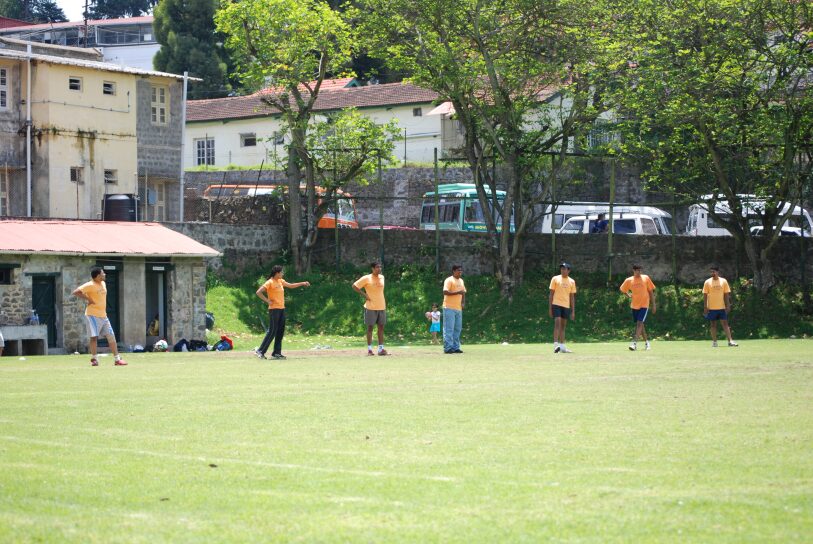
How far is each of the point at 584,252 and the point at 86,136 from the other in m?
19.7

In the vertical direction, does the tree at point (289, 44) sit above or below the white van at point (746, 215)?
above

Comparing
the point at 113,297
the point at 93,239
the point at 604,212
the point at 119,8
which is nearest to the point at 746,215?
the point at 604,212

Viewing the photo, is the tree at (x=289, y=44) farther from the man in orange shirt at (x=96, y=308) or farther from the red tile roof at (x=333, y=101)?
the man in orange shirt at (x=96, y=308)

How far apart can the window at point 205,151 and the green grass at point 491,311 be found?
23571 mm

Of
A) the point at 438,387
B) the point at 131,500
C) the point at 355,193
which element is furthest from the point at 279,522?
the point at 355,193

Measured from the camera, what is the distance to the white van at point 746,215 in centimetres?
4056

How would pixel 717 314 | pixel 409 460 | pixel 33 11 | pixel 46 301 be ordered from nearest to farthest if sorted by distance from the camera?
1. pixel 409 460
2. pixel 717 314
3. pixel 46 301
4. pixel 33 11

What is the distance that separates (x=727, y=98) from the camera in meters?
38.9

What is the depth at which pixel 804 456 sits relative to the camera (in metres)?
10.5

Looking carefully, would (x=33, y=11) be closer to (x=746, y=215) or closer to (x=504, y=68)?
(x=504, y=68)

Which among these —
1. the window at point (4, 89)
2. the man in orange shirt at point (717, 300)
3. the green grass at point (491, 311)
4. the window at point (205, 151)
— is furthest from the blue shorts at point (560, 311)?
the window at point (205, 151)

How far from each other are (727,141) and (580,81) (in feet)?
17.9

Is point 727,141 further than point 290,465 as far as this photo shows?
Yes

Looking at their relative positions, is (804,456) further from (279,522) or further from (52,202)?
(52,202)
